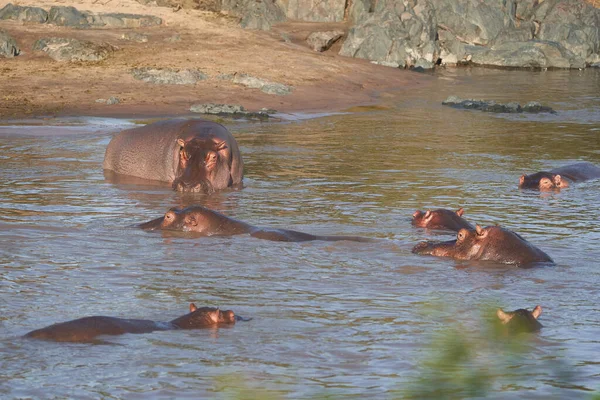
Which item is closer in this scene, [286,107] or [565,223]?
[565,223]

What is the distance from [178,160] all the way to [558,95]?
46.0ft

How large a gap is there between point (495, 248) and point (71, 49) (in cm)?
1550

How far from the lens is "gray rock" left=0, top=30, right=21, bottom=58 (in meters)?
21.1

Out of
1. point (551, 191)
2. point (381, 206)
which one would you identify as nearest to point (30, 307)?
point (381, 206)

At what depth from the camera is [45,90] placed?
18.3 m

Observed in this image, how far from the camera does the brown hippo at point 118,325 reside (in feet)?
17.5

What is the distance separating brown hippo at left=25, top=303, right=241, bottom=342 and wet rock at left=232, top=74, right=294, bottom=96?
14.5 m

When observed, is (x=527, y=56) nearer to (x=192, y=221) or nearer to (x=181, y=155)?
(x=181, y=155)

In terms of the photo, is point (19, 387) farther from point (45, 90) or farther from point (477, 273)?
point (45, 90)

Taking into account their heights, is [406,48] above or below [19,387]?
above

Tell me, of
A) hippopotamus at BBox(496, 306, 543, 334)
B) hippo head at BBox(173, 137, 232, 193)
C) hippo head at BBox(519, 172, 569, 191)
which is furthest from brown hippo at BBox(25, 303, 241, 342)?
hippo head at BBox(519, 172, 569, 191)

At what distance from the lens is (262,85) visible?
2016 centimetres

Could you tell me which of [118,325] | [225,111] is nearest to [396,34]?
[225,111]

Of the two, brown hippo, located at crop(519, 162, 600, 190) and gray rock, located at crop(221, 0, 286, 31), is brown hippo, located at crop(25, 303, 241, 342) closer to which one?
brown hippo, located at crop(519, 162, 600, 190)
